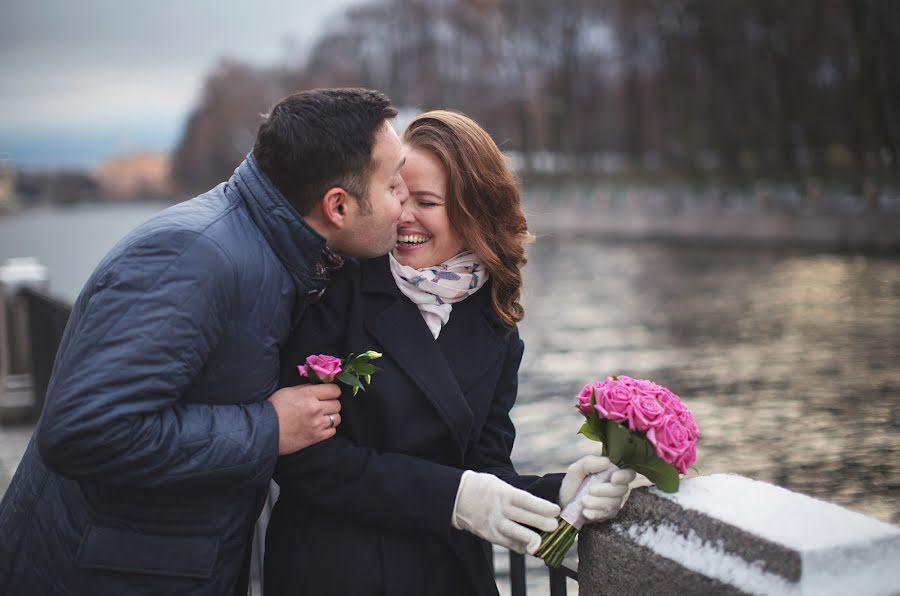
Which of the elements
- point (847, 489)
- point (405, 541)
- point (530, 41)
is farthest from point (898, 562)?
point (530, 41)

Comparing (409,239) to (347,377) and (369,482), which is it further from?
(369,482)

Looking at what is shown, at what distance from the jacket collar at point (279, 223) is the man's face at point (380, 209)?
116mm

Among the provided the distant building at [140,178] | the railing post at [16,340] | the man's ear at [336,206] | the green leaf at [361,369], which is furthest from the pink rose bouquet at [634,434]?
the distant building at [140,178]

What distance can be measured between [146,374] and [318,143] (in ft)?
2.17

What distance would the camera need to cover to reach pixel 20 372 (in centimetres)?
922

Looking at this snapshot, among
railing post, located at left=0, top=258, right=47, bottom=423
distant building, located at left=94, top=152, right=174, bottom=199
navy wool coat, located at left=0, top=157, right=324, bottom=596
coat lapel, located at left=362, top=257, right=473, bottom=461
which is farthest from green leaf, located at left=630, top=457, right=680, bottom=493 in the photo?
distant building, located at left=94, top=152, right=174, bottom=199

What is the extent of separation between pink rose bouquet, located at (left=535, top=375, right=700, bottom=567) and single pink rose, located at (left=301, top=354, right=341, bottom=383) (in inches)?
22.5

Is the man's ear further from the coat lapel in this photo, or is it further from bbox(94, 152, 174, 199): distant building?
bbox(94, 152, 174, 199): distant building

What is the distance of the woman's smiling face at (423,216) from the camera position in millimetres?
2754

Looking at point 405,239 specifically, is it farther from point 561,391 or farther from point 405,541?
point 561,391

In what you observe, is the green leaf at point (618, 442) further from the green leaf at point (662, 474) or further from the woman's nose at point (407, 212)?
the woman's nose at point (407, 212)

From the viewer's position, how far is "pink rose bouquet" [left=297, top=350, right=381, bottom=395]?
2.35 m

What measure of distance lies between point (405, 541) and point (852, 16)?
32.1 meters

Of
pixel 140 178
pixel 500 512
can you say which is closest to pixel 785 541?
pixel 500 512
